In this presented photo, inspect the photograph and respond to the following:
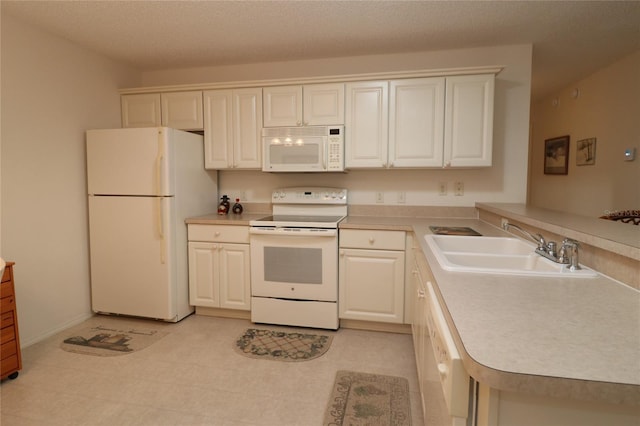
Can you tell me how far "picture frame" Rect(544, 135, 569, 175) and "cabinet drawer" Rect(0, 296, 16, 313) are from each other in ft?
18.6

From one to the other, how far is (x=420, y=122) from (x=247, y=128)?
152 cm

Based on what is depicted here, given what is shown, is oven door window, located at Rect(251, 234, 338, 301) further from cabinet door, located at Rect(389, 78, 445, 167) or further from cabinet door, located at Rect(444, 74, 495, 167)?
cabinet door, located at Rect(444, 74, 495, 167)

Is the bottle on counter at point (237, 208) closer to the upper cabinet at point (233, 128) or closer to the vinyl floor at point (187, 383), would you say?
the upper cabinet at point (233, 128)

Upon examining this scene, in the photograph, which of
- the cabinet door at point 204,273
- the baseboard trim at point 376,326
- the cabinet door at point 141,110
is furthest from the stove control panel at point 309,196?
the cabinet door at point 141,110

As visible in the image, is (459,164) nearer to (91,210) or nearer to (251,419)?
(251,419)

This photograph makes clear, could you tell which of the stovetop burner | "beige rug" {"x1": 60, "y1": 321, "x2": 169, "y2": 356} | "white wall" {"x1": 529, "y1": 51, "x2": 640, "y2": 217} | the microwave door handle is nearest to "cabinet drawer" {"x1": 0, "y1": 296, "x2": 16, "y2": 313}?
"beige rug" {"x1": 60, "y1": 321, "x2": 169, "y2": 356}

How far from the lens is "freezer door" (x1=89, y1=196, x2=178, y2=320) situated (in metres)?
2.79

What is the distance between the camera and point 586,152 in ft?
12.9

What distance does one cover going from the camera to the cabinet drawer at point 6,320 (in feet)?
6.54

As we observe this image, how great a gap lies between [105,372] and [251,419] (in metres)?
1.11

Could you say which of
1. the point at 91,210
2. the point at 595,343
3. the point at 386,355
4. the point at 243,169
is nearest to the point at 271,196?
the point at 243,169

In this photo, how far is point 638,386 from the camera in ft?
1.92

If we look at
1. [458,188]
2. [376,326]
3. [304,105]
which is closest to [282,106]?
[304,105]

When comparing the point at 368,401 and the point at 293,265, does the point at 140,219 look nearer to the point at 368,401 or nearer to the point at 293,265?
the point at 293,265
